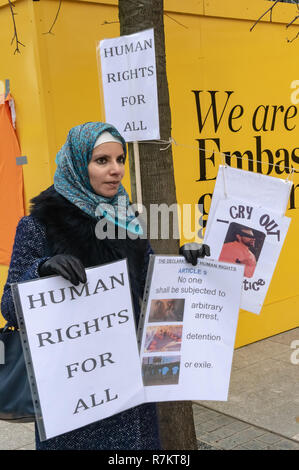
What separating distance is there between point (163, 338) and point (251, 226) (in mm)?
1000

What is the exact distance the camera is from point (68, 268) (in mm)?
2135

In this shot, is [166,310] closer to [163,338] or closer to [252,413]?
[163,338]

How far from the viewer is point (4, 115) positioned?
5121 millimetres

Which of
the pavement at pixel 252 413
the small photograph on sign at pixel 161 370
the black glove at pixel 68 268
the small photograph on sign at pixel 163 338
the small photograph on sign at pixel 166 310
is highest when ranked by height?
the black glove at pixel 68 268

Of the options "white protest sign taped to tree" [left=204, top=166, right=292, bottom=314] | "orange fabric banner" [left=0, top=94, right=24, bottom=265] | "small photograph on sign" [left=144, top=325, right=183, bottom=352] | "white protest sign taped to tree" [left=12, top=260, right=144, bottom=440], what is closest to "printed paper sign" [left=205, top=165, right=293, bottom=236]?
"white protest sign taped to tree" [left=204, top=166, right=292, bottom=314]

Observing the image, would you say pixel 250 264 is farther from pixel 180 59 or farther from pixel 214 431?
pixel 180 59

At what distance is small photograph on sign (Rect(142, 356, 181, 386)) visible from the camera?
2512 millimetres

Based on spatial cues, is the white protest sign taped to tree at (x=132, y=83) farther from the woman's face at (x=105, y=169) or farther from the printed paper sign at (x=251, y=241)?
the woman's face at (x=105, y=169)

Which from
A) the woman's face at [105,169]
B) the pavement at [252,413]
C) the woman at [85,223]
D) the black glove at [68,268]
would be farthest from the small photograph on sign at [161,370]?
the pavement at [252,413]

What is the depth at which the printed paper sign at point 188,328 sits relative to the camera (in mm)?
2523

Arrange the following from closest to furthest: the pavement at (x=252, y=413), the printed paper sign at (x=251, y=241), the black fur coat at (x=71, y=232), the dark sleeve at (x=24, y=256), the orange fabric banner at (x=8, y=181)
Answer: the dark sleeve at (x=24, y=256) → the black fur coat at (x=71, y=232) → the printed paper sign at (x=251, y=241) → the pavement at (x=252, y=413) → the orange fabric banner at (x=8, y=181)

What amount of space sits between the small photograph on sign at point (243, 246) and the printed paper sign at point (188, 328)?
655 mm

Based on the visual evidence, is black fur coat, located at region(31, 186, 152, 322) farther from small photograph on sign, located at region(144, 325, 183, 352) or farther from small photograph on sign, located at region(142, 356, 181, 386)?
small photograph on sign, located at region(142, 356, 181, 386)

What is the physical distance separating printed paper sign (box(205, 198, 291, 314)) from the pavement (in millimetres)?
1377
